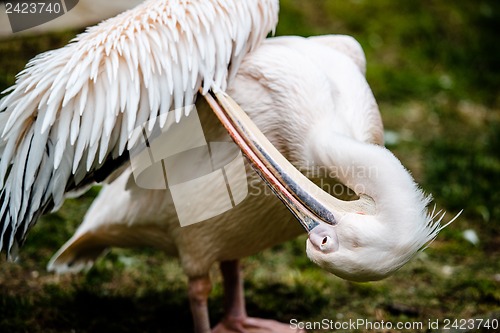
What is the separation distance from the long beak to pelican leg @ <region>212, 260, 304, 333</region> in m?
1.13

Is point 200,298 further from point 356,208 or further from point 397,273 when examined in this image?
point 397,273

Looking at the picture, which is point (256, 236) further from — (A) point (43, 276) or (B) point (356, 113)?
(A) point (43, 276)

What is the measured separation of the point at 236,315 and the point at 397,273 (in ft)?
3.84

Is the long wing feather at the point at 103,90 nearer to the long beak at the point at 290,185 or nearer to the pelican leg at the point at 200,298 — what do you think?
the long beak at the point at 290,185

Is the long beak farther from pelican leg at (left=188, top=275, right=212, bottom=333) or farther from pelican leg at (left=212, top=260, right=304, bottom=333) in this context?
pelican leg at (left=212, top=260, right=304, bottom=333)

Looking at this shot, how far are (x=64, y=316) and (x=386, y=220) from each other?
201 cm

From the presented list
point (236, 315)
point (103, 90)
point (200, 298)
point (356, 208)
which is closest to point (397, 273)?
point (236, 315)

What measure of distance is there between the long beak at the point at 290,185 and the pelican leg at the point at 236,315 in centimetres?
113

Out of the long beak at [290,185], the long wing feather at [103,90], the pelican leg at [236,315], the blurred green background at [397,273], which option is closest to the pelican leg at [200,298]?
the pelican leg at [236,315]

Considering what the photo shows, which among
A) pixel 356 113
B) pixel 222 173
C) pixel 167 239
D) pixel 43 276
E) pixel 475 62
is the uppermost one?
pixel 356 113

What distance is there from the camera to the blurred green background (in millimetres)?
3898

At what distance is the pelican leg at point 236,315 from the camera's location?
12.1 ft

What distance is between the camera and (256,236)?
3.28 meters

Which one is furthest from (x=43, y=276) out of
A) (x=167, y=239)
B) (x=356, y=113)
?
(x=356, y=113)
